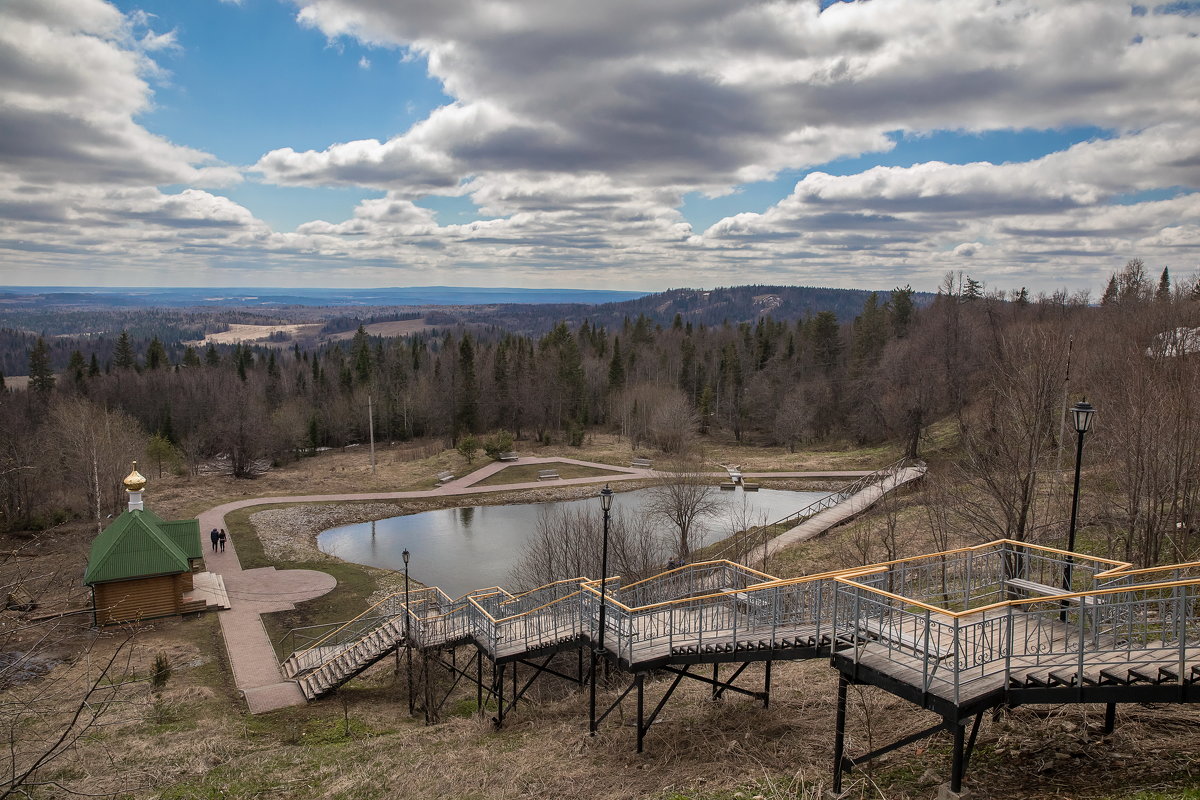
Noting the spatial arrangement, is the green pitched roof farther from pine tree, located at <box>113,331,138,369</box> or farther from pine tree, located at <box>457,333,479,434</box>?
pine tree, located at <box>113,331,138,369</box>

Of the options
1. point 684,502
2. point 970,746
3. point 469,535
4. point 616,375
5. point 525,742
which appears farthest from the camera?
point 616,375

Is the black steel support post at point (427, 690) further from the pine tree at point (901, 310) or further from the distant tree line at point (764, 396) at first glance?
the pine tree at point (901, 310)

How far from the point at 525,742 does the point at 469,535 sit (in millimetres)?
25267

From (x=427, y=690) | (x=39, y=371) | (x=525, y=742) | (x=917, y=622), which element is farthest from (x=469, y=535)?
(x=39, y=371)

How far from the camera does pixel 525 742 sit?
1385 centimetres

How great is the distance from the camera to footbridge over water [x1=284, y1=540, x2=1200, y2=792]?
8.38 meters

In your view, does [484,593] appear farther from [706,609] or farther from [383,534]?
[383,534]

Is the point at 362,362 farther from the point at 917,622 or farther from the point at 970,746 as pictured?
the point at 970,746

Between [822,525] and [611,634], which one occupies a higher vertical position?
[611,634]

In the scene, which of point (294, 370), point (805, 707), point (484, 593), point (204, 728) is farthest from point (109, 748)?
point (294, 370)

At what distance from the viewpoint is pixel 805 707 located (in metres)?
13.2

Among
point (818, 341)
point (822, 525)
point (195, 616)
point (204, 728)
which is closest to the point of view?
point (204, 728)

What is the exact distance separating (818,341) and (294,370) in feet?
262

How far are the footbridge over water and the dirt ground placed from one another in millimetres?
540
